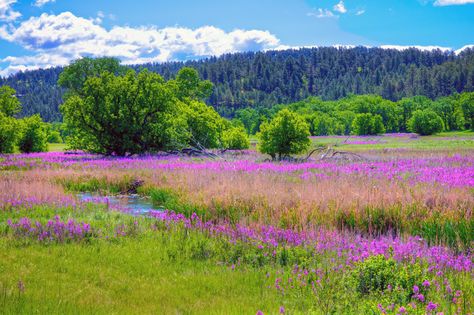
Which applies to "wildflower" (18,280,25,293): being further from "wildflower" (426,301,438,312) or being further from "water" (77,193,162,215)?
"water" (77,193,162,215)

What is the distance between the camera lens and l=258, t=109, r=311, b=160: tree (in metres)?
25.2

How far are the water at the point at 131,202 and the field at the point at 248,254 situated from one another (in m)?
0.30

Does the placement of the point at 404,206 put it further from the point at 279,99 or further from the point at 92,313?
the point at 279,99

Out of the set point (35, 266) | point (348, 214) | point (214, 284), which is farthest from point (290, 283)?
point (348, 214)

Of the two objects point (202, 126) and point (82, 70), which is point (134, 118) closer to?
point (202, 126)

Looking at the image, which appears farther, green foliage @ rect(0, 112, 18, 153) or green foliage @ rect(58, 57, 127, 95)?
green foliage @ rect(58, 57, 127, 95)

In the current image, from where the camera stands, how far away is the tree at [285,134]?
25.2 meters

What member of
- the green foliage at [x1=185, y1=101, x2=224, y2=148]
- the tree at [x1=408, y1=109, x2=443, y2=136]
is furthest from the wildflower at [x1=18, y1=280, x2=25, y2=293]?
the tree at [x1=408, y1=109, x2=443, y2=136]

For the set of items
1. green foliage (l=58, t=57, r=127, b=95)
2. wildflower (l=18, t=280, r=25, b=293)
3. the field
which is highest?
green foliage (l=58, t=57, r=127, b=95)

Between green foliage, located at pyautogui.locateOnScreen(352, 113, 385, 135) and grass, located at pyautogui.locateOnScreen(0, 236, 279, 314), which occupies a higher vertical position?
green foliage, located at pyautogui.locateOnScreen(352, 113, 385, 135)

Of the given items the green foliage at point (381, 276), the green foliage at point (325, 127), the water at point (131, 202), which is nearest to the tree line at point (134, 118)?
the water at point (131, 202)

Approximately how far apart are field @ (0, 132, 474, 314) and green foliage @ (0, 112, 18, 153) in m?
27.5

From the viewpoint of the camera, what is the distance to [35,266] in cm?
610

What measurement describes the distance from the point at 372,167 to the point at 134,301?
16500mm
